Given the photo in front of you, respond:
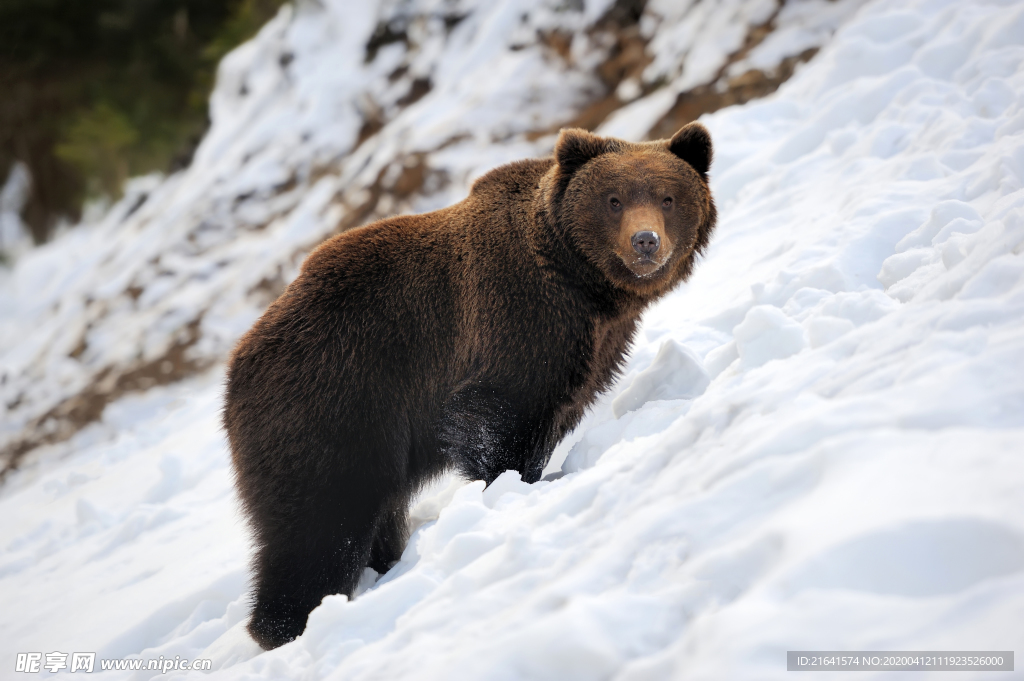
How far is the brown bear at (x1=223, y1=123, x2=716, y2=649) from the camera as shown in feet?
10.8

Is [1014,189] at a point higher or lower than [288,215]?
higher

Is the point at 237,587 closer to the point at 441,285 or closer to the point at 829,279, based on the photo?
the point at 441,285

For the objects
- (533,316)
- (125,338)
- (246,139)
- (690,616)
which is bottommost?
(125,338)

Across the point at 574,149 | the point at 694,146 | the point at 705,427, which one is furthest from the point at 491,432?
the point at 694,146

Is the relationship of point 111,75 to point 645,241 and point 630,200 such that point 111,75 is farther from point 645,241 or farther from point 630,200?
point 645,241

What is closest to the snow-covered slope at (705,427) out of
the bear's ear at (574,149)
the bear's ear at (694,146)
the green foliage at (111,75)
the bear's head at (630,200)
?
the bear's head at (630,200)

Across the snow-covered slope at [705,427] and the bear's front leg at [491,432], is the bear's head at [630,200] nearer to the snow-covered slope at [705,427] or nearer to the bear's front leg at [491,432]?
the snow-covered slope at [705,427]

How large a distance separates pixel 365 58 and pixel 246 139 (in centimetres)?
275

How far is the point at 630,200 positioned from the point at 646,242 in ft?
1.06

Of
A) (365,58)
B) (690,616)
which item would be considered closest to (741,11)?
(365,58)

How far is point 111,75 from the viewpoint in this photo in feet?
81.8

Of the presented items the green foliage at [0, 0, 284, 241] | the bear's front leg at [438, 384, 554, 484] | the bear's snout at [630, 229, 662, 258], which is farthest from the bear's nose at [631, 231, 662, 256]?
the green foliage at [0, 0, 284, 241]

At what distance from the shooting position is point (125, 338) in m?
10.2

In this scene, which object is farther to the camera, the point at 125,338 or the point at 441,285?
the point at 125,338
